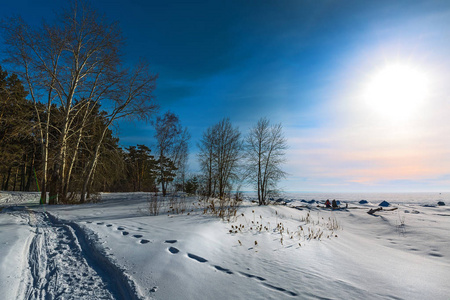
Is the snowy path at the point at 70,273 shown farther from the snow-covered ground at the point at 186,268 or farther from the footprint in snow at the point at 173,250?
the footprint in snow at the point at 173,250

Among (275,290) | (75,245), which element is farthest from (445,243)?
(75,245)

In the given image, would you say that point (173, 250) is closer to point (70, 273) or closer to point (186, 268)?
point (186, 268)

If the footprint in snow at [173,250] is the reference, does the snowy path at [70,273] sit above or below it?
below

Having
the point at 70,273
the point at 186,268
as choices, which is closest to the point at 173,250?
the point at 186,268

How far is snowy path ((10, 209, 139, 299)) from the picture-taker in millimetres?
2070

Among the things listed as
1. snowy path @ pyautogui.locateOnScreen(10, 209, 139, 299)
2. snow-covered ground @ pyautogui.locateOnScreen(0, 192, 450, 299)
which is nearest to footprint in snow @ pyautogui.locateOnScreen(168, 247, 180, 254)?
snow-covered ground @ pyautogui.locateOnScreen(0, 192, 450, 299)

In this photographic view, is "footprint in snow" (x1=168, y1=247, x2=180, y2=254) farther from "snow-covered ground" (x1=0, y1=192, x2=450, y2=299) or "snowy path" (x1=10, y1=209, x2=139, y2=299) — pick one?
"snowy path" (x1=10, y1=209, x2=139, y2=299)

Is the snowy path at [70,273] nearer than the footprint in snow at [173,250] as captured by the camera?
Yes

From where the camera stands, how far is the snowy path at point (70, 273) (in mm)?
2070

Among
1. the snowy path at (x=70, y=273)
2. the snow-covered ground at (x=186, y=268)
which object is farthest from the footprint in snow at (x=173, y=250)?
the snowy path at (x=70, y=273)

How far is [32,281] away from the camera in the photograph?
7.45 feet

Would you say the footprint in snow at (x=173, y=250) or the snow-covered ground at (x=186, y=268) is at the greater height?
the footprint in snow at (x=173, y=250)

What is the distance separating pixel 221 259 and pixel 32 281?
216cm

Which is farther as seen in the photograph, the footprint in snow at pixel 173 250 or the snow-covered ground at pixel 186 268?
the footprint in snow at pixel 173 250
